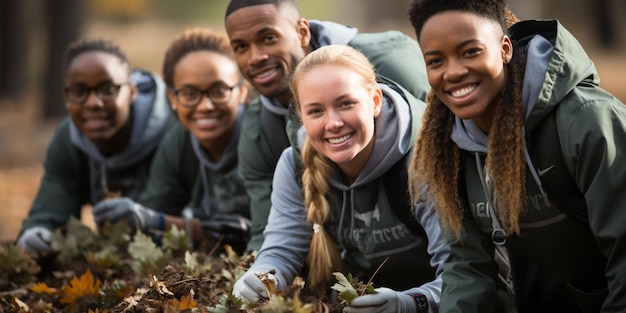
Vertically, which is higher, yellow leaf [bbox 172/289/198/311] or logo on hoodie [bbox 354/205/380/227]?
logo on hoodie [bbox 354/205/380/227]

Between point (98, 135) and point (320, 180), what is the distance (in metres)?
2.90

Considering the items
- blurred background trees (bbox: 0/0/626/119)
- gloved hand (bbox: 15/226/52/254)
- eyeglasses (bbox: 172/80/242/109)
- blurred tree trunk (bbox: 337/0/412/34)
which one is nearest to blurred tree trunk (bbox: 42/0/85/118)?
blurred background trees (bbox: 0/0/626/119)

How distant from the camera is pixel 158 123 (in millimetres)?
6930

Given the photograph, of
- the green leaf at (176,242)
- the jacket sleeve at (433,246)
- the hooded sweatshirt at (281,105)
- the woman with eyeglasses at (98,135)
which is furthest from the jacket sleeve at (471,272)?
the woman with eyeglasses at (98,135)

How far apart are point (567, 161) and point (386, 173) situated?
1100mm

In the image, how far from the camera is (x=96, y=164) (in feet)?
22.8

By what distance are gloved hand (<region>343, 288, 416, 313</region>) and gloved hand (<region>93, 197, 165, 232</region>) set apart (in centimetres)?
263

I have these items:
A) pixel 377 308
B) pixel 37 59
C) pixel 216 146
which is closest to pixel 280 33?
pixel 216 146

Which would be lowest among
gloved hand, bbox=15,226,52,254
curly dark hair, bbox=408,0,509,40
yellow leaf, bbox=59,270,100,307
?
gloved hand, bbox=15,226,52,254

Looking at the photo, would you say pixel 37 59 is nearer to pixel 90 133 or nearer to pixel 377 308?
pixel 90 133

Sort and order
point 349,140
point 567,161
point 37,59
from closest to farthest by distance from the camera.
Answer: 1. point 567,161
2. point 349,140
3. point 37,59

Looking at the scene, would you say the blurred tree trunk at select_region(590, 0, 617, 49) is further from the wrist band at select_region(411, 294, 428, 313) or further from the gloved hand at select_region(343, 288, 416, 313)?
the gloved hand at select_region(343, 288, 416, 313)

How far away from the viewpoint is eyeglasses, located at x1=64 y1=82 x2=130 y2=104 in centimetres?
658

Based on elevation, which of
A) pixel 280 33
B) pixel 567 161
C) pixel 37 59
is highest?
pixel 280 33
